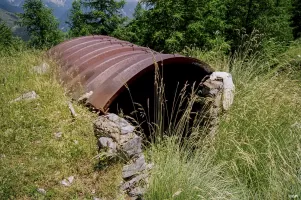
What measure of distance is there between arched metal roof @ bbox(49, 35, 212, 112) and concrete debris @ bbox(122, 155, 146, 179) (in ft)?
3.95

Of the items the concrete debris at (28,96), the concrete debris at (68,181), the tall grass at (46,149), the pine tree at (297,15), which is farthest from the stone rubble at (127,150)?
the pine tree at (297,15)

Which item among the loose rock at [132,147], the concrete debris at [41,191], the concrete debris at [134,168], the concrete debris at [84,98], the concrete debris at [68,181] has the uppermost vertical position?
the concrete debris at [84,98]

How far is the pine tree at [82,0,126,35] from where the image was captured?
21.5 m

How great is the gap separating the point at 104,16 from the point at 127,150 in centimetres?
1917

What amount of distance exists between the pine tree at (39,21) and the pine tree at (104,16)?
560 cm

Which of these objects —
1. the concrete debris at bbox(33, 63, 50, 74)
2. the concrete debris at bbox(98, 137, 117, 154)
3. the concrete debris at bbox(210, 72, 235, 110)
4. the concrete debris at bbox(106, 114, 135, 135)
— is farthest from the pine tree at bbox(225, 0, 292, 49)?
the concrete debris at bbox(98, 137, 117, 154)

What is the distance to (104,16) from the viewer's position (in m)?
21.5

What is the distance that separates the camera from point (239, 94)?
20.0 feet

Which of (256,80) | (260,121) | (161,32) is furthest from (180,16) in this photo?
(260,121)

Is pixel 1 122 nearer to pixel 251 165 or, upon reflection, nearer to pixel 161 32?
pixel 251 165

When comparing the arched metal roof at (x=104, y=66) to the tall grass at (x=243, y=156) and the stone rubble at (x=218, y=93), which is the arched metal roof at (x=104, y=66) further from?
the tall grass at (x=243, y=156)

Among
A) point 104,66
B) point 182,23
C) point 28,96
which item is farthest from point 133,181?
point 182,23

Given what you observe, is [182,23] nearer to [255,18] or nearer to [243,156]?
[255,18]

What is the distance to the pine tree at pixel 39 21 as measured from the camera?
2600 cm
